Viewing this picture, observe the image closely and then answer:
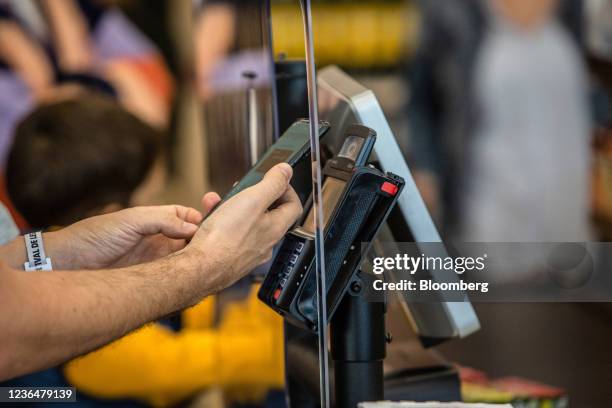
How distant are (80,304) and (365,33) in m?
2.92

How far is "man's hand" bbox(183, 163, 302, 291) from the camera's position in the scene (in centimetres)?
106

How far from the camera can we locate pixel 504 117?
A: 379 cm

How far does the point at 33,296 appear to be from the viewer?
92 centimetres

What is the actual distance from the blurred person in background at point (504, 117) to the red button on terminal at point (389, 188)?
93.8 inches

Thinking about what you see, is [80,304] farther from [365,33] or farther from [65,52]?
[365,33]

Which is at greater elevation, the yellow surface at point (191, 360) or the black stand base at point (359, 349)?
the black stand base at point (359, 349)

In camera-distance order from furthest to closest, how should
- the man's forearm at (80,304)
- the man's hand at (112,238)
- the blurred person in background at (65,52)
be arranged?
the blurred person in background at (65,52), the man's hand at (112,238), the man's forearm at (80,304)

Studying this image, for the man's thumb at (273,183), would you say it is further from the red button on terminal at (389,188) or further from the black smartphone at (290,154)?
the red button on terminal at (389,188)

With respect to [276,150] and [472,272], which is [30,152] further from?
[472,272]


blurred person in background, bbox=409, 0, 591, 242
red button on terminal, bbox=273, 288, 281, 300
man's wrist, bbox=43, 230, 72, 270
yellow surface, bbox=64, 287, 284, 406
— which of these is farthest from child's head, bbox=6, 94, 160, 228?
blurred person in background, bbox=409, 0, 591, 242

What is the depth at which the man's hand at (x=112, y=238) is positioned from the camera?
1188mm

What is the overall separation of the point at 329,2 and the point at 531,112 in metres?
0.98

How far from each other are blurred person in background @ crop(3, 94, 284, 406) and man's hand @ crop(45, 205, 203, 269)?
0.13 m

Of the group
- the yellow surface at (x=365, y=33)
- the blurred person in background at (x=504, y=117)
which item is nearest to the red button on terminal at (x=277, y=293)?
the blurred person in background at (x=504, y=117)
